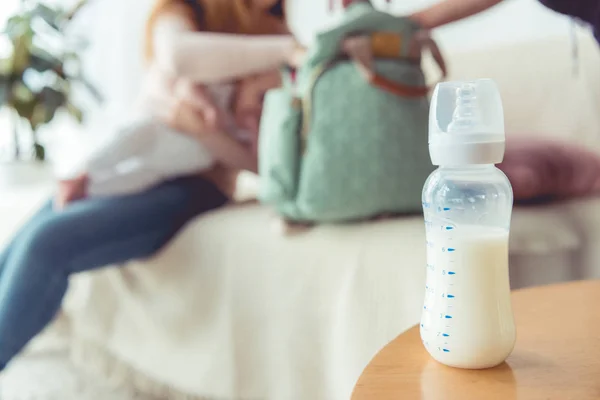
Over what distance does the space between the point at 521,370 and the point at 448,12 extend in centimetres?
56

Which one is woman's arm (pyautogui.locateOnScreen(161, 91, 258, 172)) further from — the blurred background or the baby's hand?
the blurred background

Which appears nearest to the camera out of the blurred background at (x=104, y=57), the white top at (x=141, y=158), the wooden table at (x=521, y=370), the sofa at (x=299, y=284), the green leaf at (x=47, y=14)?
the wooden table at (x=521, y=370)

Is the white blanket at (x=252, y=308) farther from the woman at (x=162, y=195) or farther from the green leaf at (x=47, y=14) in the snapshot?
the green leaf at (x=47, y=14)

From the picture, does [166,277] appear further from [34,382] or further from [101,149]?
[34,382]

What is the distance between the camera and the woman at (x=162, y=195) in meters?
0.88

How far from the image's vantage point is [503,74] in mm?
963

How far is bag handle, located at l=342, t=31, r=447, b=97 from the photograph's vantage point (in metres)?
0.73

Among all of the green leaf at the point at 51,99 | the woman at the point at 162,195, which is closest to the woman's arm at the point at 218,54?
the woman at the point at 162,195

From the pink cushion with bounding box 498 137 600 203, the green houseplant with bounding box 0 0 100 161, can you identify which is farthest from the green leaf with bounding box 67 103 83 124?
the pink cushion with bounding box 498 137 600 203

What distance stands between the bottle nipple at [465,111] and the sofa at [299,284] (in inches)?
11.7

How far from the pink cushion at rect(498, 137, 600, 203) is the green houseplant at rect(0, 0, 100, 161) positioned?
1161 mm

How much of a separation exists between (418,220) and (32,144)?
1.22 m

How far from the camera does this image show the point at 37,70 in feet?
4.90

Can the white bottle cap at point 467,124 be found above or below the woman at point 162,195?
above
